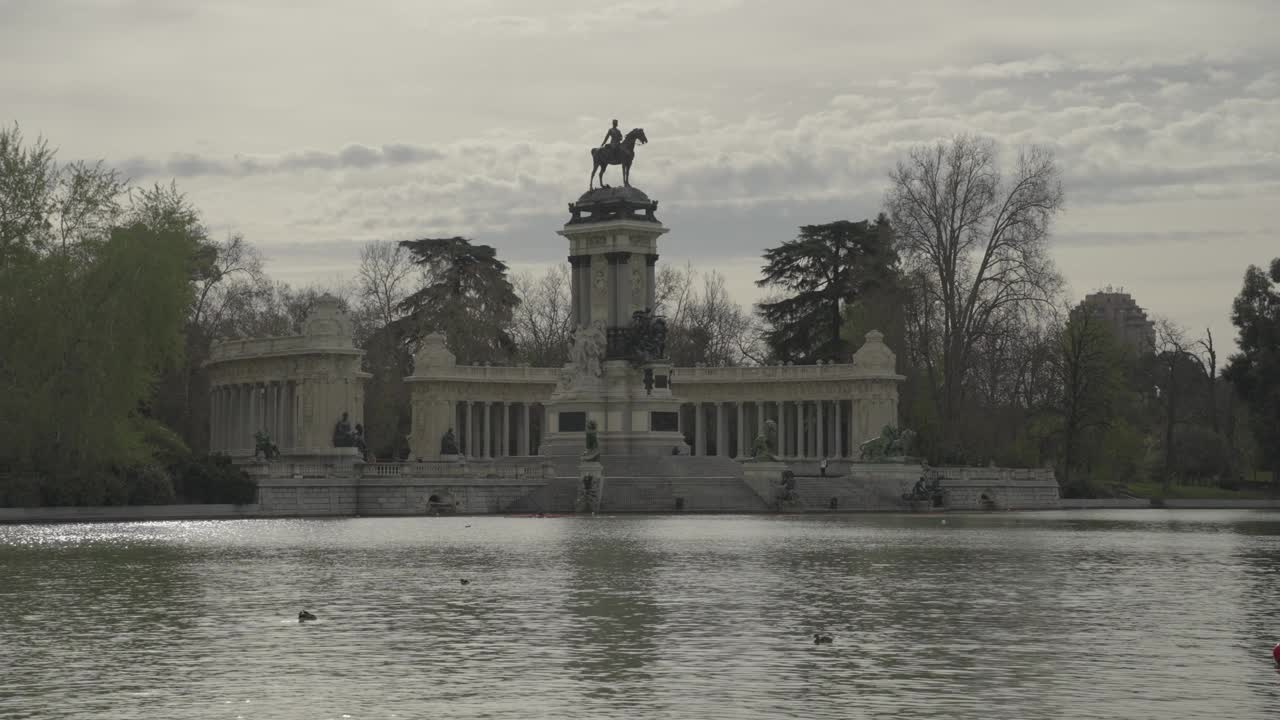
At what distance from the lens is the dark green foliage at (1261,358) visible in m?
90.2

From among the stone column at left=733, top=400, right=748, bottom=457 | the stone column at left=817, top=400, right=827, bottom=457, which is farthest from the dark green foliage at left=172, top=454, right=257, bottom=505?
the stone column at left=817, top=400, right=827, bottom=457

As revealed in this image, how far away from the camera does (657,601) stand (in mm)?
27797

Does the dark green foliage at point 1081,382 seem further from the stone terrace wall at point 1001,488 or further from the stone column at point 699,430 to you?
the stone column at point 699,430

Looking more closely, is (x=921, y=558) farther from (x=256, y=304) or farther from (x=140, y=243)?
(x=256, y=304)

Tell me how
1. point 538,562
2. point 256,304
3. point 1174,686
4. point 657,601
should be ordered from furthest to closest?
point 256,304 → point 538,562 → point 657,601 → point 1174,686

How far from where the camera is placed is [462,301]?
118 metres

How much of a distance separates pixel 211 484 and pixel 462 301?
51.2 m

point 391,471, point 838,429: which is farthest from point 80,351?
point 838,429

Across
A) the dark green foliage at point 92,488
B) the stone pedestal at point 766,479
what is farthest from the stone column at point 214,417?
the dark green foliage at point 92,488

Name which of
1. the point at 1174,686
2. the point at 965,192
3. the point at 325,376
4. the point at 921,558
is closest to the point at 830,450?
the point at 965,192

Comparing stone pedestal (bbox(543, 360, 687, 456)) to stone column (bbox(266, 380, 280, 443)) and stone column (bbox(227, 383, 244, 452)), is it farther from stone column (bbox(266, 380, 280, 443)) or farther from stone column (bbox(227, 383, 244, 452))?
stone column (bbox(227, 383, 244, 452))

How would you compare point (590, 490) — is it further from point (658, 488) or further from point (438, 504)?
point (438, 504)

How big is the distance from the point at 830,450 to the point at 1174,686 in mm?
83627

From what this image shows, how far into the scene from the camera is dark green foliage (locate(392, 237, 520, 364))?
116688 millimetres
